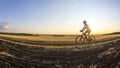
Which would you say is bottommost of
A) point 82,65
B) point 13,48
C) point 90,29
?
point 82,65

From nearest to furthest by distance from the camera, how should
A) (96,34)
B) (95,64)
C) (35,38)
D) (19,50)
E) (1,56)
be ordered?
1. (95,64)
2. (1,56)
3. (19,50)
4. (35,38)
5. (96,34)

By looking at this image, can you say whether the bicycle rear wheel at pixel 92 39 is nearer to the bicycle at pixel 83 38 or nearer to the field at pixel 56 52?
the bicycle at pixel 83 38

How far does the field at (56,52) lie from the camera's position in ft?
31.5

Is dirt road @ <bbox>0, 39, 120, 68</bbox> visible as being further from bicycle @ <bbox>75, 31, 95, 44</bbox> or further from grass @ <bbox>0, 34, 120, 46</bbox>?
bicycle @ <bbox>75, 31, 95, 44</bbox>

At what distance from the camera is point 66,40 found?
12773 millimetres

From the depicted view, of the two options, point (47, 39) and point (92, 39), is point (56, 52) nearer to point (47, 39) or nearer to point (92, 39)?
point (47, 39)

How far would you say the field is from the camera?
9.60 metres

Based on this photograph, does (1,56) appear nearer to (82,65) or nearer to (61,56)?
(61,56)

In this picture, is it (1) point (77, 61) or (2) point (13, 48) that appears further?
(2) point (13, 48)

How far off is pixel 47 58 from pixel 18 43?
97.1 inches

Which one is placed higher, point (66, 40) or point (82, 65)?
point (66, 40)

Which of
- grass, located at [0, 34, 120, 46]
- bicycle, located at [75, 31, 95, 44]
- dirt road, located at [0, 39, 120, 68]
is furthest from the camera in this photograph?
bicycle, located at [75, 31, 95, 44]

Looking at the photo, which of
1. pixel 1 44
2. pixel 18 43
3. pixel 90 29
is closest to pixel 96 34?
pixel 90 29

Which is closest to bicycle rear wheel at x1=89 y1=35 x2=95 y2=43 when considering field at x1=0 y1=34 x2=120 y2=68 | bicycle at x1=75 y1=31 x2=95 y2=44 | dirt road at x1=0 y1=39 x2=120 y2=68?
bicycle at x1=75 y1=31 x2=95 y2=44
